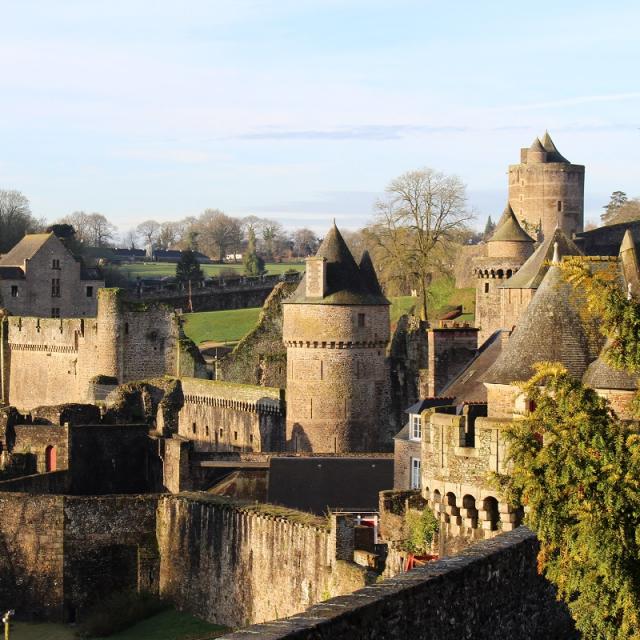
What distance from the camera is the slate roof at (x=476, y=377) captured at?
110 feet

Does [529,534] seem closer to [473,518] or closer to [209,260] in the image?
[473,518]

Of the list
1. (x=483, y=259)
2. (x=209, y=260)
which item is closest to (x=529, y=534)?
(x=483, y=259)

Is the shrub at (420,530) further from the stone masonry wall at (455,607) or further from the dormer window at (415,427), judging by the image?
the dormer window at (415,427)

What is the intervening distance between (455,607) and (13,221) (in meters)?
93.0

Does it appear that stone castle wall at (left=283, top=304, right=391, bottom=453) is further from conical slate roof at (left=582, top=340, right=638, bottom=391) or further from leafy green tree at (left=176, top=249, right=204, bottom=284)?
leafy green tree at (left=176, top=249, right=204, bottom=284)

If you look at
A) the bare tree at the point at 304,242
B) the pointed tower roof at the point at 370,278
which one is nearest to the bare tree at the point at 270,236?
the bare tree at the point at 304,242

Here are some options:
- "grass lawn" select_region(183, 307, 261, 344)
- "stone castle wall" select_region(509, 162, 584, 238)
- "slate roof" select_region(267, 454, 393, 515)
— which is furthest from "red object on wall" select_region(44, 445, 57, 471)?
"stone castle wall" select_region(509, 162, 584, 238)

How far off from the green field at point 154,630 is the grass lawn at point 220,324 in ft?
144

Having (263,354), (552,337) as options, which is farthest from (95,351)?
(552,337)

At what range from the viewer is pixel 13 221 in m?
107

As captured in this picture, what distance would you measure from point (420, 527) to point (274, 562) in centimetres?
746

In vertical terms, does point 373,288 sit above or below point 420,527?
above

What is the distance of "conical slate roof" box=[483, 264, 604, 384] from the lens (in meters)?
23.8

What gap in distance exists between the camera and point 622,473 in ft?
55.1
